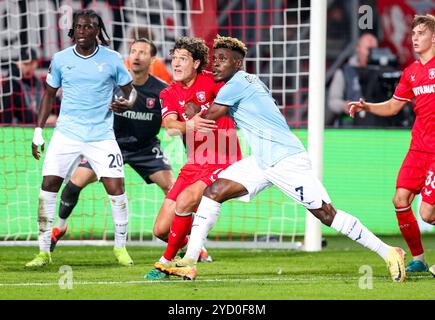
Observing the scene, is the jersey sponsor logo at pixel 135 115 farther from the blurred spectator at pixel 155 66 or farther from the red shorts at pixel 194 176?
the red shorts at pixel 194 176

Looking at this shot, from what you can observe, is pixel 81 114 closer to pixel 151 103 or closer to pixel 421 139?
pixel 151 103

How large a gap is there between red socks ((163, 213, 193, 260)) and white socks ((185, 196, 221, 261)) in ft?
1.70

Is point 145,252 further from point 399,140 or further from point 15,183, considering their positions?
point 399,140

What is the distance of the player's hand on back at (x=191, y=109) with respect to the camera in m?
9.93

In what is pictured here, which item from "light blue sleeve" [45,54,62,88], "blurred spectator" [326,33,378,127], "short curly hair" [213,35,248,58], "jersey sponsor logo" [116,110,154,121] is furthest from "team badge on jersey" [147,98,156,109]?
"blurred spectator" [326,33,378,127]

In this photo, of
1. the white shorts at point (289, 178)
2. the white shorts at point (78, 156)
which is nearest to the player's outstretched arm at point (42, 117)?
the white shorts at point (78, 156)

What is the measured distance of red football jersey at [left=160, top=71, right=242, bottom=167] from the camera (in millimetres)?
10227

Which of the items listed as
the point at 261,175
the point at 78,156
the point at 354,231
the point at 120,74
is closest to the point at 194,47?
the point at 120,74

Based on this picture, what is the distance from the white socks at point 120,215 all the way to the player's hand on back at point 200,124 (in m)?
2.14

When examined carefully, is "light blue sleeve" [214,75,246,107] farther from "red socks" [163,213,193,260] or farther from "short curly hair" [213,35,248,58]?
"red socks" [163,213,193,260]

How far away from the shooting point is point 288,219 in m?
14.1

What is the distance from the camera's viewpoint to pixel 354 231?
9.34 meters

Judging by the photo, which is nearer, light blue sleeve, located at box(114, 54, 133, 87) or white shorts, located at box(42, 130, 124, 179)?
white shorts, located at box(42, 130, 124, 179)
